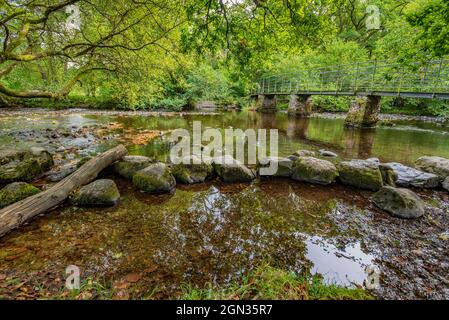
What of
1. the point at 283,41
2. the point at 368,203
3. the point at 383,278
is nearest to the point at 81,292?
the point at 383,278

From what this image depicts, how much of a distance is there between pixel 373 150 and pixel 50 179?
9.15 meters

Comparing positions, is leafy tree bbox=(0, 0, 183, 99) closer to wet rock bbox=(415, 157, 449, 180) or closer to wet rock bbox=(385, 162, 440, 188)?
wet rock bbox=(385, 162, 440, 188)

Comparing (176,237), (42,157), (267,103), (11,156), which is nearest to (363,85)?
(267,103)

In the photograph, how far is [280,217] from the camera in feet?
11.5

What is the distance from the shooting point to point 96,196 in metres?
3.55

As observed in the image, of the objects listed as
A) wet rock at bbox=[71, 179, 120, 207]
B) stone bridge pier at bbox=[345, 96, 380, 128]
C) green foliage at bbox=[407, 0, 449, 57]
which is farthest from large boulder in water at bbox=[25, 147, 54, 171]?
stone bridge pier at bbox=[345, 96, 380, 128]

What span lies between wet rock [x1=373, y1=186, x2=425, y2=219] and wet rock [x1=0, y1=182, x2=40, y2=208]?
5.52m

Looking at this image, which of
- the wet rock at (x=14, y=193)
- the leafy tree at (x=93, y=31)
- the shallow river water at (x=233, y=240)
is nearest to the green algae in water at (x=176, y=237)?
the shallow river water at (x=233, y=240)

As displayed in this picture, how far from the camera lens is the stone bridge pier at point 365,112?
12773 mm

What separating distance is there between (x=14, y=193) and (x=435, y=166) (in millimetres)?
7999

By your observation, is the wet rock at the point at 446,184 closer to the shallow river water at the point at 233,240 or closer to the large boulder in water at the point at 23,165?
the shallow river water at the point at 233,240

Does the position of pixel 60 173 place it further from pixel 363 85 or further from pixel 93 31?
pixel 363 85

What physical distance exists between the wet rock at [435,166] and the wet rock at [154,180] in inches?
224

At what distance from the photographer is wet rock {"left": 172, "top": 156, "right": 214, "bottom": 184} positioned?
4.68 meters
